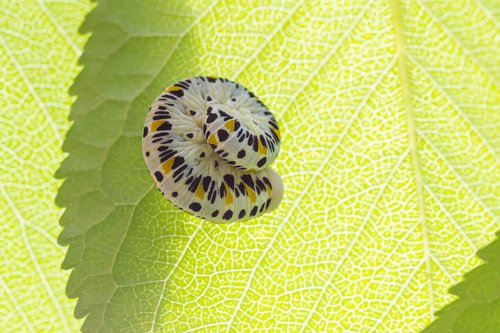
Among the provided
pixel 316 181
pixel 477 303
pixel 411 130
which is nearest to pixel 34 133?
pixel 316 181

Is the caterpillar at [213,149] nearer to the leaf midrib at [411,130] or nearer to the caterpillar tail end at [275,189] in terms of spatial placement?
the caterpillar tail end at [275,189]

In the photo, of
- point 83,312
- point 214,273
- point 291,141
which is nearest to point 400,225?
point 291,141

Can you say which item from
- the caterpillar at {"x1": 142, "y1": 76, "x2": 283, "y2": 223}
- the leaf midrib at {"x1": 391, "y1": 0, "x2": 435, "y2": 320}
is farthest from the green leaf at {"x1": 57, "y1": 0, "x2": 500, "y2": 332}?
the caterpillar at {"x1": 142, "y1": 76, "x2": 283, "y2": 223}

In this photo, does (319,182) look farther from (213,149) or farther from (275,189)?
(213,149)

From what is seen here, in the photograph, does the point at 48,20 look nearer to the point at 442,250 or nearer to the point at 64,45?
the point at 64,45

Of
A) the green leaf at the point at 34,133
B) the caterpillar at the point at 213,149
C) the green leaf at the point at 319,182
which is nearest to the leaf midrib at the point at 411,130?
the green leaf at the point at 319,182

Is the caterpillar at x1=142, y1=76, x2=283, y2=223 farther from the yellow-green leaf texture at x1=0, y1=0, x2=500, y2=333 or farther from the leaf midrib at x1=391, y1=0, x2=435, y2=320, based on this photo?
the leaf midrib at x1=391, y1=0, x2=435, y2=320
